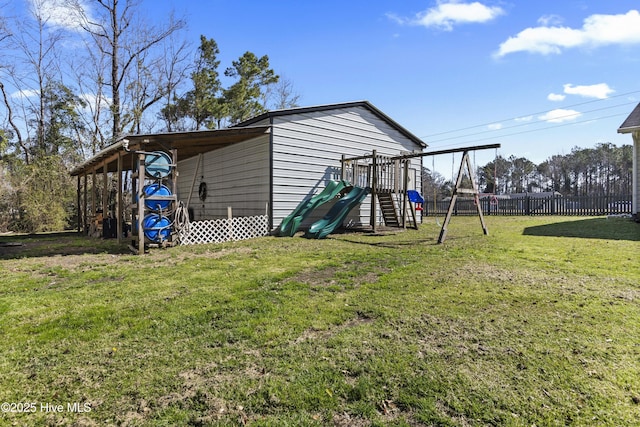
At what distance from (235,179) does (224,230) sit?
3.16m

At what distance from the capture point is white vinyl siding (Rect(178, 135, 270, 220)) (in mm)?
10578

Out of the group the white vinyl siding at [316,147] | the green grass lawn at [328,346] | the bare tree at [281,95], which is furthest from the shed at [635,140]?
the bare tree at [281,95]

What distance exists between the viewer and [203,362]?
2.45m

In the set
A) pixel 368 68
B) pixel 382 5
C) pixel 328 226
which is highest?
pixel 368 68

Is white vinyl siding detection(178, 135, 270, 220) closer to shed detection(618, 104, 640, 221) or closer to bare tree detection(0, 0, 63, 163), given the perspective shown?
shed detection(618, 104, 640, 221)

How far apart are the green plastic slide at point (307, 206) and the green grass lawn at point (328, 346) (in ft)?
15.5

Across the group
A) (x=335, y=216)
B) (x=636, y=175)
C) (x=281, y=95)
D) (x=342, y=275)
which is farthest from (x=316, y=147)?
(x=281, y=95)

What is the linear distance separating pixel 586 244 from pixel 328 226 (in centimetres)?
608

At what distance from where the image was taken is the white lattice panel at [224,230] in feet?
29.1

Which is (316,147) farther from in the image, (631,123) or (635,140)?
(635,140)

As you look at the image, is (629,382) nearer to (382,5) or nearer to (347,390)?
(347,390)

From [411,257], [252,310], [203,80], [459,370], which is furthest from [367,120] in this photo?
[203,80]

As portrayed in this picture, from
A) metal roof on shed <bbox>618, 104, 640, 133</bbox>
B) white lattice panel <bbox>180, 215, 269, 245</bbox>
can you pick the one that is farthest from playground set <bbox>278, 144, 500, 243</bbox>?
metal roof on shed <bbox>618, 104, 640, 133</bbox>

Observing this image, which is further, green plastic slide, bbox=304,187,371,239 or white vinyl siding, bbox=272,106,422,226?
white vinyl siding, bbox=272,106,422,226
